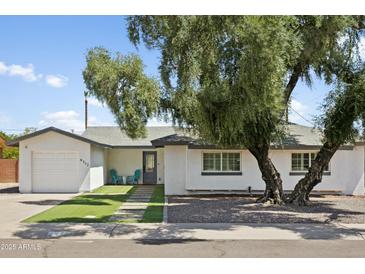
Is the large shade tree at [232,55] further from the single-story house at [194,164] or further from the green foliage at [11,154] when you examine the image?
the green foliage at [11,154]

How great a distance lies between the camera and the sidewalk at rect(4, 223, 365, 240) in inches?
406

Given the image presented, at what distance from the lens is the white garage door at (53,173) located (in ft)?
72.7

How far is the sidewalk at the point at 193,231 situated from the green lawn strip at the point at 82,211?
36.7 inches

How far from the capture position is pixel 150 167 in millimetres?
28688

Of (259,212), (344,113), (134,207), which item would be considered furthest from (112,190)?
(344,113)

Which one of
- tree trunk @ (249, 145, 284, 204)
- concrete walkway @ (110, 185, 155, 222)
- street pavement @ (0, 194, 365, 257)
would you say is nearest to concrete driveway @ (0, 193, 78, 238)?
street pavement @ (0, 194, 365, 257)

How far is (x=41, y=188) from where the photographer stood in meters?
22.1

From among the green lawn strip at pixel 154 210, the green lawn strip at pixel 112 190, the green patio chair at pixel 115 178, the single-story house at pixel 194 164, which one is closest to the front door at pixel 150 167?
the green patio chair at pixel 115 178

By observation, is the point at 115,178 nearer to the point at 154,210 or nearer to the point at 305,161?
the point at 305,161

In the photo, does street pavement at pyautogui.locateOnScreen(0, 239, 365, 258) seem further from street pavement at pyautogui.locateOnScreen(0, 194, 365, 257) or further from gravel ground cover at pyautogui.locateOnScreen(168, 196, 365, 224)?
gravel ground cover at pyautogui.locateOnScreen(168, 196, 365, 224)

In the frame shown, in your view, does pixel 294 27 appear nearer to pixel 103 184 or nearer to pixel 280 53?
pixel 280 53

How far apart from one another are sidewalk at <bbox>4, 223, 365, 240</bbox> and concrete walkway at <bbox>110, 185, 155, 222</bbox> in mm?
1331
